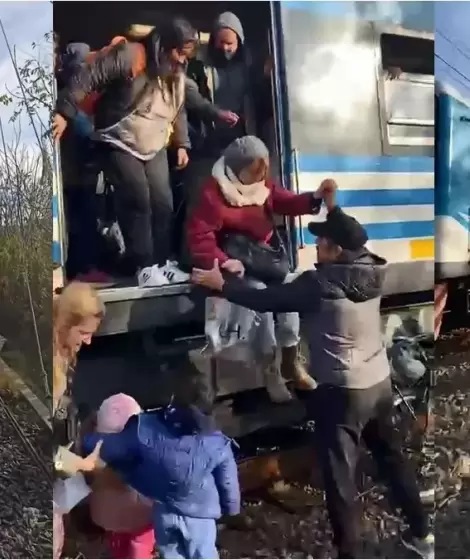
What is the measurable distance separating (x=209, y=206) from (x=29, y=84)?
17.5 inches

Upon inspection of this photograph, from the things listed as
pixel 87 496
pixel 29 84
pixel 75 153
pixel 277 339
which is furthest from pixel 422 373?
pixel 29 84

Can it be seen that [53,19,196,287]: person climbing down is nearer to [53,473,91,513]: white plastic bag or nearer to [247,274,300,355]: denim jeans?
[247,274,300,355]: denim jeans

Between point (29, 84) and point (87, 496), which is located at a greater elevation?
point (29, 84)

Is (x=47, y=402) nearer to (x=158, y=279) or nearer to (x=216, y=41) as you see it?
(x=158, y=279)

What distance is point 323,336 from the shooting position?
157cm

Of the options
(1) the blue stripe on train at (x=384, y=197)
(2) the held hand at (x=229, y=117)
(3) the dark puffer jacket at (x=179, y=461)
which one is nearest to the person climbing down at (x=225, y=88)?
(2) the held hand at (x=229, y=117)

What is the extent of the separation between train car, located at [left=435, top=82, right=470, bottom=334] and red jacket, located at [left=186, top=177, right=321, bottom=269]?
0.82ft

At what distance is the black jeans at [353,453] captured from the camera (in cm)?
156

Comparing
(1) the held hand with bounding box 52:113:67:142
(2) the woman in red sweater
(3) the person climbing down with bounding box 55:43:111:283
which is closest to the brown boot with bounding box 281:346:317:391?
(2) the woman in red sweater

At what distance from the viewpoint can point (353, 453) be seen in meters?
1.57

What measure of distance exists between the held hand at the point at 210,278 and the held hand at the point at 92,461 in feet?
1.23

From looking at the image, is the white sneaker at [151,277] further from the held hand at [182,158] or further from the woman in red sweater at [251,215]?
the held hand at [182,158]

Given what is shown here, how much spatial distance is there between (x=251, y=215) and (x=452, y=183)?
1.31 feet

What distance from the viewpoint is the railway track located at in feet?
5.28
